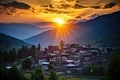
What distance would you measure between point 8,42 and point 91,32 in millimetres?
2712

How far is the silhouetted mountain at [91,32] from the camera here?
29.9 ft

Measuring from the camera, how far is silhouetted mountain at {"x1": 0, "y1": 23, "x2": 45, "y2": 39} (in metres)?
9.32

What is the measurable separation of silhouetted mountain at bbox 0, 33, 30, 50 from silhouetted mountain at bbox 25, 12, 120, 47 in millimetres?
284

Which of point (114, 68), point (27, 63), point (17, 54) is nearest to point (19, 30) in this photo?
point (17, 54)

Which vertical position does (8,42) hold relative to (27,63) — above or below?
above

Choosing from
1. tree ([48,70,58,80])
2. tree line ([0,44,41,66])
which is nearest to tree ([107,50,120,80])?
tree ([48,70,58,80])

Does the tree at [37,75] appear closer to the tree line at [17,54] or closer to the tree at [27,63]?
the tree at [27,63]

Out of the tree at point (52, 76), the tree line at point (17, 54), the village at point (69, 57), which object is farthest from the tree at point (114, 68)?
the tree line at point (17, 54)

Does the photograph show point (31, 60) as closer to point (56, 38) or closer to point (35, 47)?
point (35, 47)

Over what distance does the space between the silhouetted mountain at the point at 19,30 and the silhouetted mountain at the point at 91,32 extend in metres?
0.19

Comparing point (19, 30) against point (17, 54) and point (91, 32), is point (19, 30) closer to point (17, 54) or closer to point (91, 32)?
point (17, 54)

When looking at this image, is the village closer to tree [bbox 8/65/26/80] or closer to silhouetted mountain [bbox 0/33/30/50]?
tree [bbox 8/65/26/80]

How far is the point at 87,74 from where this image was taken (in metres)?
8.83

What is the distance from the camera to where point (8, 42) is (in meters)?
9.41
